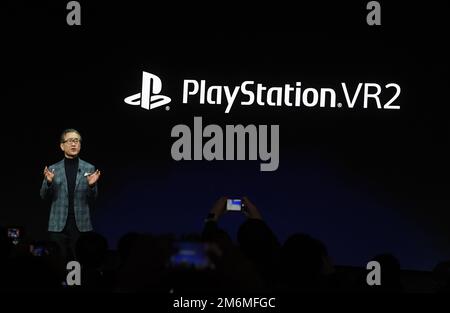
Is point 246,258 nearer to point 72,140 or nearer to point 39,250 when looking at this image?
point 39,250

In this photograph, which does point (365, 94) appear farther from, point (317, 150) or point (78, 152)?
point (78, 152)

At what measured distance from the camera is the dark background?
251 inches

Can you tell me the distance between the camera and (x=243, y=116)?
6.35 meters

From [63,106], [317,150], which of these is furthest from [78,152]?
[317,150]

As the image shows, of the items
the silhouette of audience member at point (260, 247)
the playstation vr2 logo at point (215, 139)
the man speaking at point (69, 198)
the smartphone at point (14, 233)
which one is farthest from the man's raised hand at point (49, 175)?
the silhouette of audience member at point (260, 247)

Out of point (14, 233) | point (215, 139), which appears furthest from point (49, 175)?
point (215, 139)

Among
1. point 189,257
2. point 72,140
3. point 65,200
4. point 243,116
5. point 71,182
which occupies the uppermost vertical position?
point 243,116

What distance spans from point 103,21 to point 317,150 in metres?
2.39

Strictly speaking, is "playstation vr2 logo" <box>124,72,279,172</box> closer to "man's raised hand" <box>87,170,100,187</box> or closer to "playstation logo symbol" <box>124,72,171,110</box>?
"playstation logo symbol" <box>124,72,171,110</box>

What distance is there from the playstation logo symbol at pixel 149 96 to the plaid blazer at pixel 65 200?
2.81ft

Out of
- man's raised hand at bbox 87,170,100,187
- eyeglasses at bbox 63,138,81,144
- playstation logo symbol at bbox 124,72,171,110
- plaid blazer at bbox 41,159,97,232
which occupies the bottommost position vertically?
plaid blazer at bbox 41,159,97,232

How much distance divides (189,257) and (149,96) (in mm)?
4975

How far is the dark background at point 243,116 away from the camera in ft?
20.9

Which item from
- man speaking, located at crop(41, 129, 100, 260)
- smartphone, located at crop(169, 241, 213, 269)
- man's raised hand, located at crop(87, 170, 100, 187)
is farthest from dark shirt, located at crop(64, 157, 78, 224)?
smartphone, located at crop(169, 241, 213, 269)
